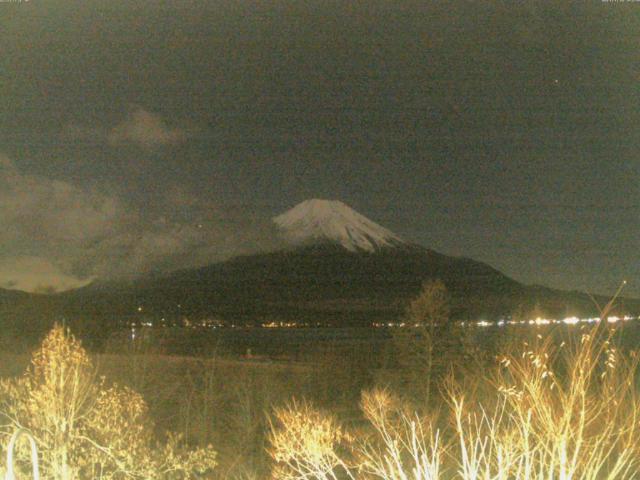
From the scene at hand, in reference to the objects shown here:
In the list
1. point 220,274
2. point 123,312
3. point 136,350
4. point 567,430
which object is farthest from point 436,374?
point 220,274

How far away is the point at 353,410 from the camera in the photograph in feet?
130

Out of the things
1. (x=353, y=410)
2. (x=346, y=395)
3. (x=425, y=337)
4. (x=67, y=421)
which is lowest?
(x=353, y=410)

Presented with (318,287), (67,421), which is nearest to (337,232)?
(318,287)

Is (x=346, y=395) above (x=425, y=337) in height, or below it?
below

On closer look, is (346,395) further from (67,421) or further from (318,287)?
(318,287)

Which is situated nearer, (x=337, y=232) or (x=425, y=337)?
(x=425, y=337)

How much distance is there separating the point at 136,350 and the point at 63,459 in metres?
25.2

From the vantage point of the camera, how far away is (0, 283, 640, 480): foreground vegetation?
21.4ft

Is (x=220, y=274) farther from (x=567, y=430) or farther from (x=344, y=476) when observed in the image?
(x=567, y=430)

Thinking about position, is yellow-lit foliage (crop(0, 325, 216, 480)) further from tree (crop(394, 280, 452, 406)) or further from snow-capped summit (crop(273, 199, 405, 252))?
snow-capped summit (crop(273, 199, 405, 252))

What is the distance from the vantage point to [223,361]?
55.2 metres

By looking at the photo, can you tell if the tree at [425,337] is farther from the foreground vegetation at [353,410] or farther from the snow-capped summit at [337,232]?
the snow-capped summit at [337,232]

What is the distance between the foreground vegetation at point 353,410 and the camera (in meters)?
6.52

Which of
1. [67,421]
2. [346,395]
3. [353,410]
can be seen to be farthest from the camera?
[346,395]
